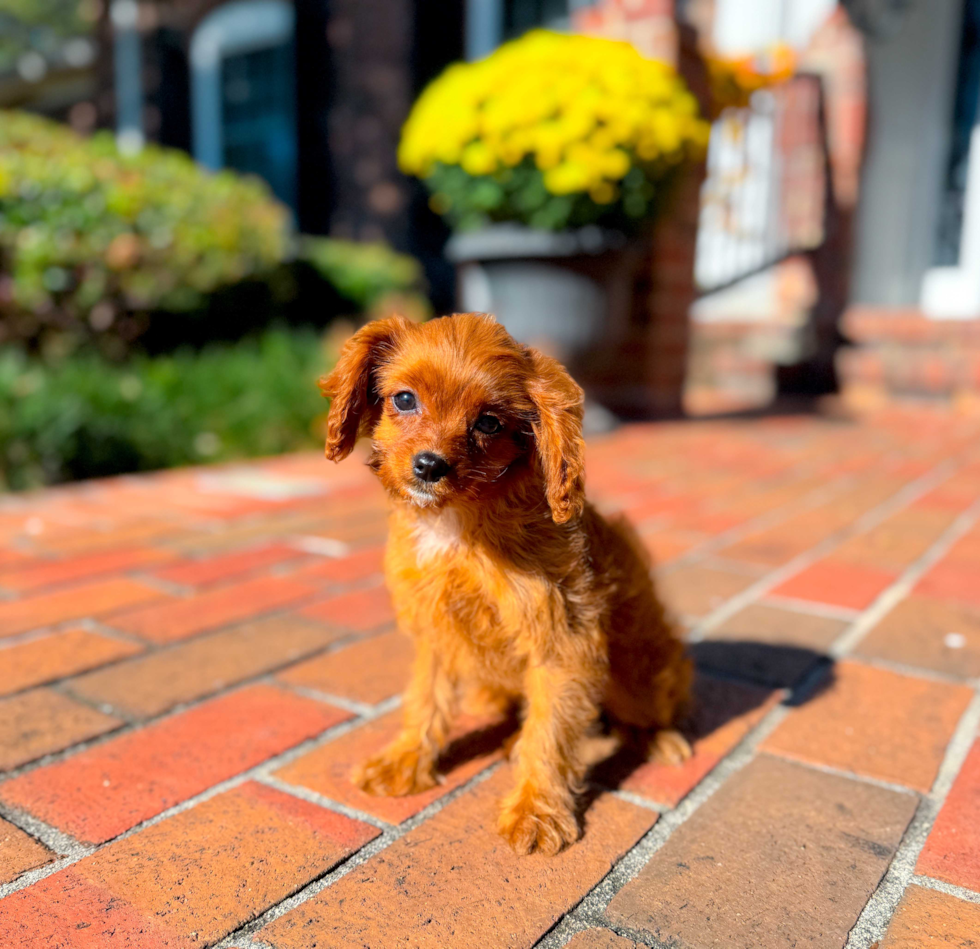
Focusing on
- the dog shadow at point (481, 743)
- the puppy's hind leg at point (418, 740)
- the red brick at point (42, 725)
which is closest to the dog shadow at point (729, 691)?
the dog shadow at point (481, 743)

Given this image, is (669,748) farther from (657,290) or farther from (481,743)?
(657,290)

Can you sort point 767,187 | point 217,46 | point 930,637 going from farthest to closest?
1. point 217,46
2. point 767,187
3. point 930,637

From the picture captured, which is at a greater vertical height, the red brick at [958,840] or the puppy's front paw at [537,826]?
the puppy's front paw at [537,826]

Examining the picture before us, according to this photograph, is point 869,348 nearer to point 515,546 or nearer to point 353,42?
point 353,42

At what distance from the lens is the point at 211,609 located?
121 inches

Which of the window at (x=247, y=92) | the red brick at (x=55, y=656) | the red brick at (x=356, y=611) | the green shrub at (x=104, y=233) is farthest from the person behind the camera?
the window at (x=247, y=92)

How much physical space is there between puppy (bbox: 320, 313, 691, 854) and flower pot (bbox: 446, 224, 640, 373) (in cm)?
454

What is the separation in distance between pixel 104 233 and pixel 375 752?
5330 millimetres

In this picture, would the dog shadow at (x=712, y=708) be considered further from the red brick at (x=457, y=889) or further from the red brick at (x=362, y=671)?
the red brick at (x=362, y=671)

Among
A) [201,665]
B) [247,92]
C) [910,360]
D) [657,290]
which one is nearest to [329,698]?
[201,665]

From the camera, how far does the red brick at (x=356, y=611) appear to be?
2975 mm

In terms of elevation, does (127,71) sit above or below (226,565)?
above

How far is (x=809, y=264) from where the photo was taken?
961 cm

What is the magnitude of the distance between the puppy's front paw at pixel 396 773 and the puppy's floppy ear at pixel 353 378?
0.70 metres
